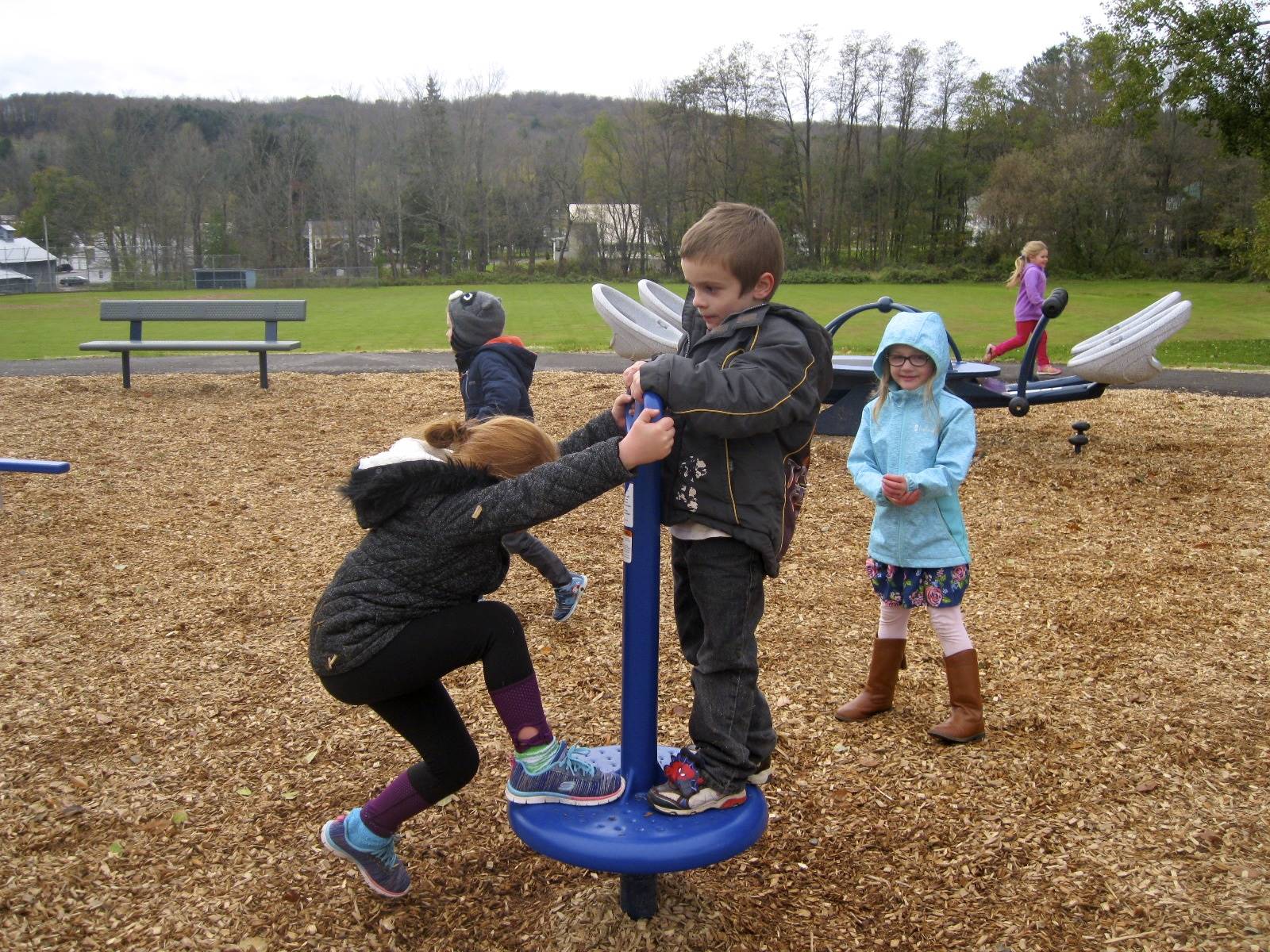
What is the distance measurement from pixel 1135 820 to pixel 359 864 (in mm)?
2377

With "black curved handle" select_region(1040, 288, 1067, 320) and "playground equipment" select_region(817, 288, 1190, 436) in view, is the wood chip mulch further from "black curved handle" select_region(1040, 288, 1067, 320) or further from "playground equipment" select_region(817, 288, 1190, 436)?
"black curved handle" select_region(1040, 288, 1067, 320)

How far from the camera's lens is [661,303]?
1037cm

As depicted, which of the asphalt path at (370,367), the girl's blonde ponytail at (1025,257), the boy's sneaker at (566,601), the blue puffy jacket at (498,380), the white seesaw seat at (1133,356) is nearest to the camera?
the blue puffy jacket at (498,380)

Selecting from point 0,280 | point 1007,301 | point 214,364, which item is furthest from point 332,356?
point 0,280

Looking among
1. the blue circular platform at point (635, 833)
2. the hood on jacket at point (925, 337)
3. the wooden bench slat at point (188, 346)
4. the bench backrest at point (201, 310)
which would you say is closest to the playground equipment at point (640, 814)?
the blue circular platform at point (635, 833)

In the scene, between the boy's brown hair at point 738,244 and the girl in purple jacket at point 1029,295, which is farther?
the girl in purple jacket at point 1029,295

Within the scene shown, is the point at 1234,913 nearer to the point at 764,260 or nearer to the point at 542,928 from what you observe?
the point at 542,928

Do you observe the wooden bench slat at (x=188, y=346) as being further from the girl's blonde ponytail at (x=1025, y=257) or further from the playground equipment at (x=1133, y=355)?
the playground equipment at (x=1133, y=355)

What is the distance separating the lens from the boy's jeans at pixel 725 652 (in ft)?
8.17

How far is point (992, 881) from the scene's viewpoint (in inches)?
119

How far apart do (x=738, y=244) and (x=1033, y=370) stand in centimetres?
721

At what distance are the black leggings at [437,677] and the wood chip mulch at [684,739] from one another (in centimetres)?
47

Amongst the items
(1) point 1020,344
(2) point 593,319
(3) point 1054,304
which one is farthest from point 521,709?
(2) point 593,319

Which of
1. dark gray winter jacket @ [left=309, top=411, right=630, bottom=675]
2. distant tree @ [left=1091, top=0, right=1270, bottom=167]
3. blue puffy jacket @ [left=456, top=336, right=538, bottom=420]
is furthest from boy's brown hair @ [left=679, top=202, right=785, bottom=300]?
distant tree @ [left=1091, top=0, right=1270, bottom=167]
